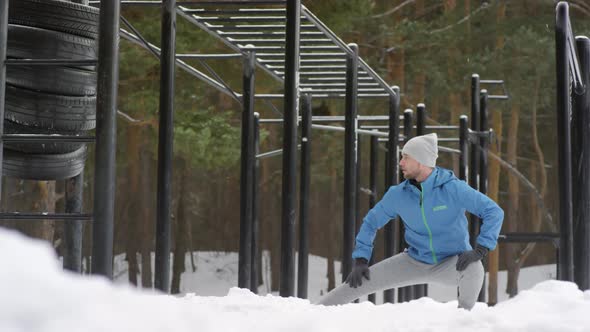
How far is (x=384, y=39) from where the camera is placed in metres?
29.2

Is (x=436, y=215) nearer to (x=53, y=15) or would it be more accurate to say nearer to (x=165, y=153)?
(x=165, y=153)

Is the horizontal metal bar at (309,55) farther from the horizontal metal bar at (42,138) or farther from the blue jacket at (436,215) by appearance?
the horizontal metal bar at (42,138)

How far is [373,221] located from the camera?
19.4ft

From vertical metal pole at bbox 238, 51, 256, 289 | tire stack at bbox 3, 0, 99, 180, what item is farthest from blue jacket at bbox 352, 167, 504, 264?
vertical metal pole at bbox 238, 51, 256, 289

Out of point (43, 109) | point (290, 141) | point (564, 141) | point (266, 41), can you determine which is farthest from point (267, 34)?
point (564, 141)

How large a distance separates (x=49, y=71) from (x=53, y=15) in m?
0.36

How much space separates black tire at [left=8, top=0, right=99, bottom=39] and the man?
2258mm

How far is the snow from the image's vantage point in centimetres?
311

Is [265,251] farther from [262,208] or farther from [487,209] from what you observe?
[487,209]

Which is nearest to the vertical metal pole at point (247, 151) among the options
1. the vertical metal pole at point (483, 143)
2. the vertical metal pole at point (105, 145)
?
the vertical metal pole at point (105, 145)

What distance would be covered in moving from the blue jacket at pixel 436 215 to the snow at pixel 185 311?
718mm

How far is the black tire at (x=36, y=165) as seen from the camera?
683cm

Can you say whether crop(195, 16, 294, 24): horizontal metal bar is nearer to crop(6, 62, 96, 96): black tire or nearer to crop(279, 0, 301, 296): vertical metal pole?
crop(279, 0, 301, 296): vertical metal pole

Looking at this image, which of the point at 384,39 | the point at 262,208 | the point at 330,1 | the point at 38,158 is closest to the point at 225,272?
the point at 262,208
